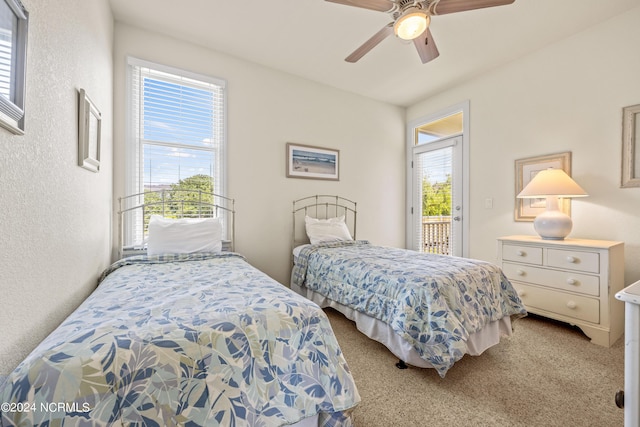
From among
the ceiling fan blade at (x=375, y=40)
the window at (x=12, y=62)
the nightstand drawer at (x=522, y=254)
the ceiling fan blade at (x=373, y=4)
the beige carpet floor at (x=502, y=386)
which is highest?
the ceiling fan blade at (x=373, y=4)

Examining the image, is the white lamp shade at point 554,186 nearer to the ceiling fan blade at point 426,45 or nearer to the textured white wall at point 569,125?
the textured white wall at point 569,125

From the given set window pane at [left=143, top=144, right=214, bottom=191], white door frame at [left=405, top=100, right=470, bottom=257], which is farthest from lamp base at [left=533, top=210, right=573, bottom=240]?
window pane at [left=143, top=144, right=214, bottom=191]

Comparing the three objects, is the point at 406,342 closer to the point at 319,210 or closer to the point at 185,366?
the point at 185,366

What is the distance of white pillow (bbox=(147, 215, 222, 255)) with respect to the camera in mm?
2246

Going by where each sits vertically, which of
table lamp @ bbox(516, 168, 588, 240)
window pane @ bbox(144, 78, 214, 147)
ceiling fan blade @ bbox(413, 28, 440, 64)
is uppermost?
ceiling fan blade @ bbox(413, 28, 440, 64)

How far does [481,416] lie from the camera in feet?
4.48

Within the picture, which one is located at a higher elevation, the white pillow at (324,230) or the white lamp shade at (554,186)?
the white lamp shade at (554,186)

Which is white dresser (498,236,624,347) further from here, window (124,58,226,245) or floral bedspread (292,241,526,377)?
window (124,58,226,245)

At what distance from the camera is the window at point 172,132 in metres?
2.52

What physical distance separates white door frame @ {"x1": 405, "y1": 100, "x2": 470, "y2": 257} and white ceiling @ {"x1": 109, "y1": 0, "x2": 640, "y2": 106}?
19.5 inches

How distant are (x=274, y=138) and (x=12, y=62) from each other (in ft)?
7.91

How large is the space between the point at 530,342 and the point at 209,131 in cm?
→ 357

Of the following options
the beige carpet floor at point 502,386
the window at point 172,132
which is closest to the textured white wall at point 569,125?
the beige carpet floor at point 502,386

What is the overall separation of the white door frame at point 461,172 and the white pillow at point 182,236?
298 centimetres
